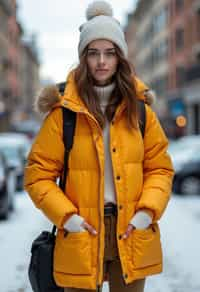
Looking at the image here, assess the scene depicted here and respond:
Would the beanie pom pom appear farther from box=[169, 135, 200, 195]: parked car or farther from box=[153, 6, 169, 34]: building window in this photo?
box=[153, 6, 169, 34]: building window

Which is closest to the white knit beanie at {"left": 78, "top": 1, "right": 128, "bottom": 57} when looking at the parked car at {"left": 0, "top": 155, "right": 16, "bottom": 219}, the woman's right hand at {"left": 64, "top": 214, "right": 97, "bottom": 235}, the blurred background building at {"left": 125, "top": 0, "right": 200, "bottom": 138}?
the woman's right hand at {"left": 64, "top": 214, "right": 97, "bottom": 235}

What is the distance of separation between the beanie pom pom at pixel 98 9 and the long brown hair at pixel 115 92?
336mm

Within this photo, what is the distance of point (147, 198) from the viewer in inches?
119

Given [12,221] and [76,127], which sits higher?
[76,127]

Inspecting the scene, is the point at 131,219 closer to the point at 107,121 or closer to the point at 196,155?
the point at 107,121

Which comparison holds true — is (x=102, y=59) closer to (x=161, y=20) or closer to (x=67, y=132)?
(x=67, y=132)

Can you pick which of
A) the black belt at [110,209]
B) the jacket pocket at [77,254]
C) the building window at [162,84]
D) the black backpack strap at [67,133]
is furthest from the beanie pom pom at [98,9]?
the building window at [162,84]

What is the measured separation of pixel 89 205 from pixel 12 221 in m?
9.78

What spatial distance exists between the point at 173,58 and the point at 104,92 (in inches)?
2194

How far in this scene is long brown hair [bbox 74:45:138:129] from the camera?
121 inches

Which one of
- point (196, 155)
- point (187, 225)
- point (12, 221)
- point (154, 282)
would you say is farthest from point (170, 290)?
point (196, 155)

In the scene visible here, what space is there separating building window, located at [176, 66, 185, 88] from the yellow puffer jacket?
50714mm

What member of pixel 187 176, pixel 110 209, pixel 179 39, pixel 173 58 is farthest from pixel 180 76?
pixel 110 209

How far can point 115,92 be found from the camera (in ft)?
10.4
